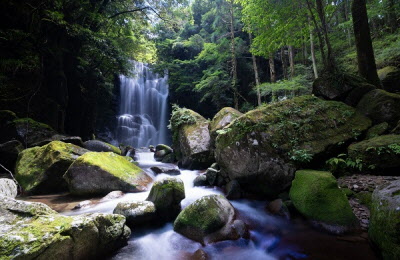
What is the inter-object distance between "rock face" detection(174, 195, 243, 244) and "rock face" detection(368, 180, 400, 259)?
7.16 feet

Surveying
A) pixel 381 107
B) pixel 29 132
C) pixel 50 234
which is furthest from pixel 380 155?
pixel 29 132

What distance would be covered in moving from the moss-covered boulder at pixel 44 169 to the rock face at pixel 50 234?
145 inches

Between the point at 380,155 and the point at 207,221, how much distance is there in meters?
4.02

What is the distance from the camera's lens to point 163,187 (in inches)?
191

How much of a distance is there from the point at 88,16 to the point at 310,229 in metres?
14.3

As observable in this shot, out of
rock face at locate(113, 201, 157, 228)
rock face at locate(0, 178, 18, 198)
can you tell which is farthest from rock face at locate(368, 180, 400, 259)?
rock face at locate(0, 178, 18, 198)

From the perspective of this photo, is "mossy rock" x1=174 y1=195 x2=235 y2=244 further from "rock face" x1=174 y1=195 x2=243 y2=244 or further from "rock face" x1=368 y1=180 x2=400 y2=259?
"rock face" x1=368 y1=180 x2=400 y2=259

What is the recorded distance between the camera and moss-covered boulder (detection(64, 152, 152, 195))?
607 cm

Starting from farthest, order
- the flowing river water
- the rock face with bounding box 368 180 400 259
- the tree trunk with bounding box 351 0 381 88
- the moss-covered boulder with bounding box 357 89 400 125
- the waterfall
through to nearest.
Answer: the waterfall → the tree trunk with bounding box 351 0 381 88 → the moss-covered boulder with bounding box 357 89 400 125 → the flowing river water → the rock face with bounding box 368 180 400 259

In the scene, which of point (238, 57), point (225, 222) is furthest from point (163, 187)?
point (238, 57)

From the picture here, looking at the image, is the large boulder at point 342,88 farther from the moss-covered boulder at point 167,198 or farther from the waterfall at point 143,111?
the waterfall at point 143,111

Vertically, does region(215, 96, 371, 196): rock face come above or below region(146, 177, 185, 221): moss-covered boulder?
above

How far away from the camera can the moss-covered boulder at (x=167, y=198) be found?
4727 millimetres

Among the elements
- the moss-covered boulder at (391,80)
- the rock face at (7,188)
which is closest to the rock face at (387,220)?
the rock face at (7,188)
